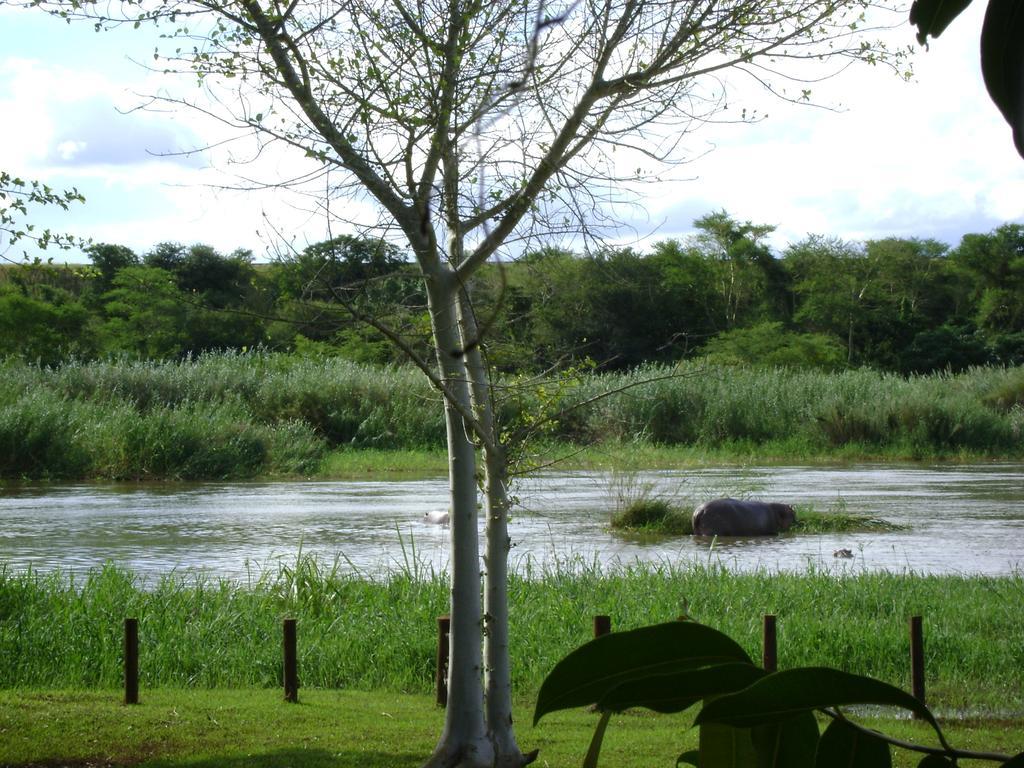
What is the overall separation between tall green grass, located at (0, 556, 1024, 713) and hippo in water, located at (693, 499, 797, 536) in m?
5.50

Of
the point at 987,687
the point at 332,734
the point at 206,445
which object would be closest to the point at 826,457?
the point at 206,445

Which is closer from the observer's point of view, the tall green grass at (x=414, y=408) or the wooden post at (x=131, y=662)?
the wooden post at (x=131, y=662)

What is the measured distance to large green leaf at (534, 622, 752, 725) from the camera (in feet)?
2.10

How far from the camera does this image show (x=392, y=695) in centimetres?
791

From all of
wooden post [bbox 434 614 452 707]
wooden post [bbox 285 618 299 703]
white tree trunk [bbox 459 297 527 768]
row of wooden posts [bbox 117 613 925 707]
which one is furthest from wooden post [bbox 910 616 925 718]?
wooden post [bbox 285 618 299 703]

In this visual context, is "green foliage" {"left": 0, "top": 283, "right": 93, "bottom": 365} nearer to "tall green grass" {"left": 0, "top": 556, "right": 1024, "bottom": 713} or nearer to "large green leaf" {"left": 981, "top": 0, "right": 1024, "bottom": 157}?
"tall green grass" {"left": 0, "top": 556, "right": 1024, "bottom": 713}

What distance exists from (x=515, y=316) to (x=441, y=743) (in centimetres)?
211

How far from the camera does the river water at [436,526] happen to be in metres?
13.7

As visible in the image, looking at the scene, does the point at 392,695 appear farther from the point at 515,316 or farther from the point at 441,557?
the point at 441,557

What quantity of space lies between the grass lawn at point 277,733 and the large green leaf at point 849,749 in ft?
18.4

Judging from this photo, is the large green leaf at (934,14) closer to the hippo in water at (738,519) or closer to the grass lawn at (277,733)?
the grass lawn at (277,733)

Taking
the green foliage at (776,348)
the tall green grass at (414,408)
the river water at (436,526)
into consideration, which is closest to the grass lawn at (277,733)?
the river water at (436,526)

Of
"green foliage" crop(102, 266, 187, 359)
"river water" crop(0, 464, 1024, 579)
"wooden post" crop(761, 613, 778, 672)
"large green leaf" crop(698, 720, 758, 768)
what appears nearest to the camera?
"large green leaf" crop(698, 720, 758, 768)

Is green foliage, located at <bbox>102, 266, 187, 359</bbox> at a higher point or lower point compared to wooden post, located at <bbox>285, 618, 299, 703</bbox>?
higher
